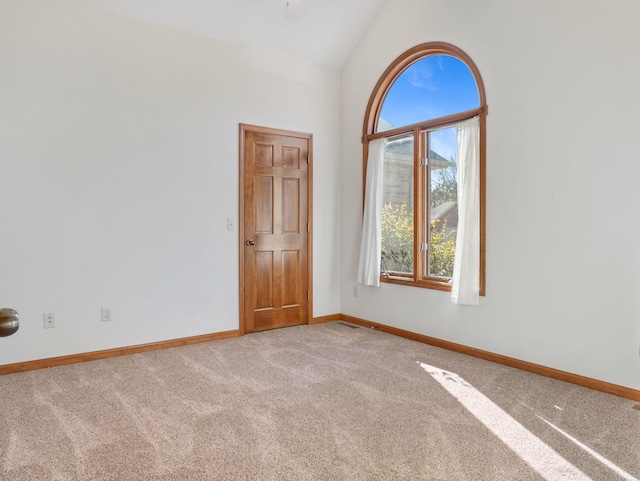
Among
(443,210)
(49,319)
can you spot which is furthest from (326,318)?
(49,319)

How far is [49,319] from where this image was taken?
11.1ft

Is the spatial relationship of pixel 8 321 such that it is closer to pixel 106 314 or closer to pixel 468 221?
pixel 106 314

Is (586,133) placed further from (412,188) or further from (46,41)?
(46,41)

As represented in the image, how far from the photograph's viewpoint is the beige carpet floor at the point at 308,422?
75.8 inches

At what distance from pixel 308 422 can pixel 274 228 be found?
97.2 inches

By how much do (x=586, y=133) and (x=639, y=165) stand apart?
39 cm

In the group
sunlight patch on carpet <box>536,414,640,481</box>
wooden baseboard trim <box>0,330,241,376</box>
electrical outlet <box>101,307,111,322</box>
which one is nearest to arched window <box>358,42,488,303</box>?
sunlight patch on carpet <box>536,414,640,481</box>

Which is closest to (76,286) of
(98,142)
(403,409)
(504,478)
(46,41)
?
(98,142)

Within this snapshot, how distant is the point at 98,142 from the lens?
11.6 ft

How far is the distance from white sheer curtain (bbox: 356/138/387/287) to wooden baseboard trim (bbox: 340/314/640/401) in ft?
1.92

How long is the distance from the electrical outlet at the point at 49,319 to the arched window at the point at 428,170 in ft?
9.19

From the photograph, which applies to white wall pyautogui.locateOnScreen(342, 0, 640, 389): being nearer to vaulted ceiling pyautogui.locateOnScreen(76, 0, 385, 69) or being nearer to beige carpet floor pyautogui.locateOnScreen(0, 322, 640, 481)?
beige carpet floor pyautogui.locateOnScreen(0, 322, 640, 481)

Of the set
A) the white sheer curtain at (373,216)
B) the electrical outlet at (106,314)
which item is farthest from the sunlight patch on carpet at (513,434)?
the electrical outlet at (106,314)

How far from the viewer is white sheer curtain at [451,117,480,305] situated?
353 centimetres
